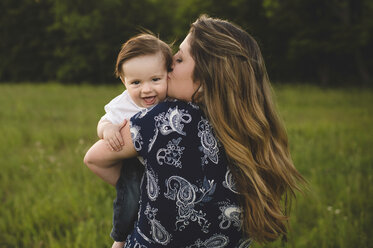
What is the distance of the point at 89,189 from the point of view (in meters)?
3.80

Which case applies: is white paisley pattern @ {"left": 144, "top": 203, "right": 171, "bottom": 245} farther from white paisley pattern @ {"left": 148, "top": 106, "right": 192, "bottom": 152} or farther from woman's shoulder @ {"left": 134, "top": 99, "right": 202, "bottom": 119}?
woman's shoulder @ {"left": 134, "top": 99, "right": 202, "bottom": 119}

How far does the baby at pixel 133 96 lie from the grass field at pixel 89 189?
1.33 m

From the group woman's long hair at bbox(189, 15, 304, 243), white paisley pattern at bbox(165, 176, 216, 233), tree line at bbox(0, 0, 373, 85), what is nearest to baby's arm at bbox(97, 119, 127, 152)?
white paisley pattern at bbox(165, 176, 216, 233)

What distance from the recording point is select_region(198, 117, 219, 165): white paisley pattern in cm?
132

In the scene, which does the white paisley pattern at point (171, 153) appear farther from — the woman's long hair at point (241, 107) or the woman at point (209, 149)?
the woman's long hair at point (241, 107)

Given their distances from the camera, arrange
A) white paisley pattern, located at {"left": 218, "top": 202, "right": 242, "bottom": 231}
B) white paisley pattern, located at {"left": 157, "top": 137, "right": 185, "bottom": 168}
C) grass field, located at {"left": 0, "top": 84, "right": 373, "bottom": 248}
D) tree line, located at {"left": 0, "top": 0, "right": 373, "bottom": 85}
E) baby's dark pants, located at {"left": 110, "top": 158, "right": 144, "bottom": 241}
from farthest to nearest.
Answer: tree line, located at {"left": 0, "top": 0, "right": 373, "bottom": 85}
grass field, located at {"left": 0, "top": 84, "right": 373, "bottom": 248}
baby's dark pants, located at {"left": 110, "top": 158, "right": 144, "bottom": 241}
white paisley pattern, located at {"left": 218, "top": 202, "right": 242, "bottom": 231}
white paisley pattern, located at {"left": 157, "top": 137, "right": 185, "bottom": 168}

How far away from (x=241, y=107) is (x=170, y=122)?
323 millimetres

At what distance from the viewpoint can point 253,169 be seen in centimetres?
141

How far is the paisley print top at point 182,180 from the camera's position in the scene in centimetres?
129

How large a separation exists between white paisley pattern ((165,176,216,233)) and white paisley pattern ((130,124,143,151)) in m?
0.17

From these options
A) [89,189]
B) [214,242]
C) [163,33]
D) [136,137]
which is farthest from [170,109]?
[163,33]

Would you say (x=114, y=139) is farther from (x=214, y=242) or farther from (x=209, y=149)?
(x=214, y=242)

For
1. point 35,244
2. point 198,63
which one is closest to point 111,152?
point 198,63

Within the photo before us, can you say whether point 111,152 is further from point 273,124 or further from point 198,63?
point 273,124
